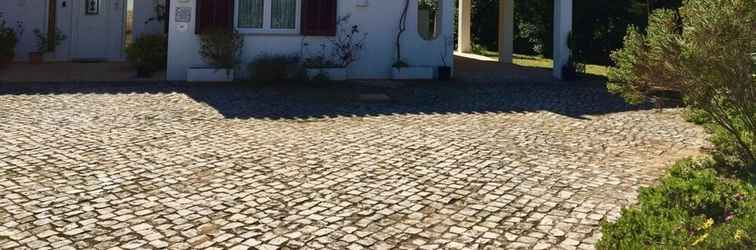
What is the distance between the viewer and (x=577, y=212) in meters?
5.49

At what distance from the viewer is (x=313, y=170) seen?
6695 mm

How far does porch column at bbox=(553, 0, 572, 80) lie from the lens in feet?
51.8

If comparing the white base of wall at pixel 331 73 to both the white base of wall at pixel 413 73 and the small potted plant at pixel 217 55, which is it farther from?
the small potted plant at pixel 217 55

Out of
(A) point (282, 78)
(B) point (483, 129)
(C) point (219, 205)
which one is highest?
(A) point (282, 78)

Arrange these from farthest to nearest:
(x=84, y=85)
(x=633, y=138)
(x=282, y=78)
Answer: (x=282, y=78)
(x=84, y=85)
(x=633, y=138)

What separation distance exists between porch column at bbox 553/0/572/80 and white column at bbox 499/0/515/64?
368cm

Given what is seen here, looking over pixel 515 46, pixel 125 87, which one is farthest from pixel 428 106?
pixel 515 46

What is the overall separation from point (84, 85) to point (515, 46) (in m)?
15.2

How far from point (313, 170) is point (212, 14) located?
7915 millimetres

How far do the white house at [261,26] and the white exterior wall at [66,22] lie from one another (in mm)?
22

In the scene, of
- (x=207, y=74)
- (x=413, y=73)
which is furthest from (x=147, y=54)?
(x=413, y=73)

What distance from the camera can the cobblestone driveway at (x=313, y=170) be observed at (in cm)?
488

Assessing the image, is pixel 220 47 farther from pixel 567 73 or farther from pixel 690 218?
pixel 690 218

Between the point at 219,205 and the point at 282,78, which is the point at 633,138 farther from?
the point at 282,78
